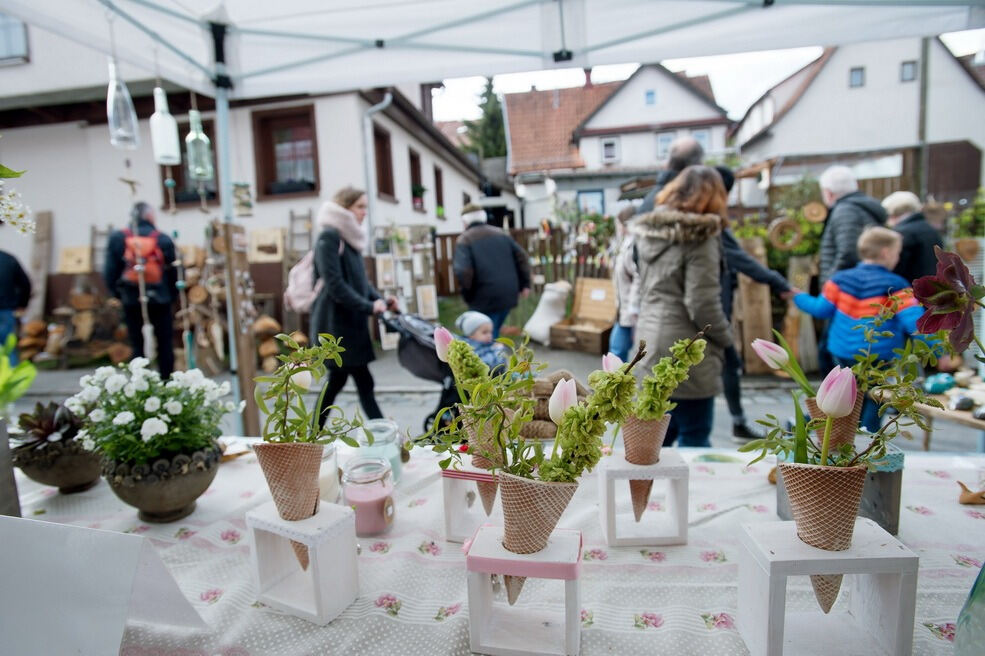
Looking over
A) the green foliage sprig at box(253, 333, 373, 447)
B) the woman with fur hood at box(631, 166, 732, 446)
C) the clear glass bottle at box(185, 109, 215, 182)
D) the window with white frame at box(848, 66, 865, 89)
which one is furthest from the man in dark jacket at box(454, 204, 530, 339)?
the window with white frame at box(848, 66, 865, 89)

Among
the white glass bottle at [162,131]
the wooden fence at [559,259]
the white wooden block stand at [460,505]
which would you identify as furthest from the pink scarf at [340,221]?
the wooden fence at [559,259]

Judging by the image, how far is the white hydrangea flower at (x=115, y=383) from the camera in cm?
133

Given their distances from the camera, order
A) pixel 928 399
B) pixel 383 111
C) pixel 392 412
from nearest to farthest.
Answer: pixel 928 399
pixel 392 412
pixel 383 111

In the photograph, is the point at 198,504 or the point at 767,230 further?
the point at 767,230

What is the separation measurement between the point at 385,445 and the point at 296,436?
1.83ft

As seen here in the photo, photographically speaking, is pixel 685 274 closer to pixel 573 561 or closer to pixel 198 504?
pixel 573 561

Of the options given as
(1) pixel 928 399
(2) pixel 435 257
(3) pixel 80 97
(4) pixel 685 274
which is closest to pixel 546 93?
(2) pixel 435 257

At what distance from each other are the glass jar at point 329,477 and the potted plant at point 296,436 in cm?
30

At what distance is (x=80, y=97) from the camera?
705cm

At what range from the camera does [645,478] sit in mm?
1202

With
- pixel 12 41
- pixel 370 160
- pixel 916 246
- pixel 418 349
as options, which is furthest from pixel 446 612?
pixel 12 41

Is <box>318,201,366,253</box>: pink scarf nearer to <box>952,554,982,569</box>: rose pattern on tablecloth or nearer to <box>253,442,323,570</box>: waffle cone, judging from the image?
<box>253,442,323,570</box>: waffle cone

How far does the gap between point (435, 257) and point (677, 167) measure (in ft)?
23.2

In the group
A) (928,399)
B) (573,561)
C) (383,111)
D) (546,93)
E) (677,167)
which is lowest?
(573,561)
